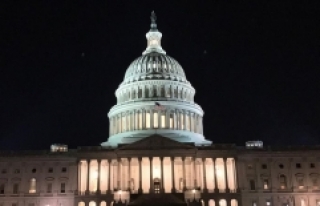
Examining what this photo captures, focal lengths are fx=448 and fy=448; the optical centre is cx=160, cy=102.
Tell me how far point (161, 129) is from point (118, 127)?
33.6 feet

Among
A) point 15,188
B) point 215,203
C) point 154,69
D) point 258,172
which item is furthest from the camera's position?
point 154,69

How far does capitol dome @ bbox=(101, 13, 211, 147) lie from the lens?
3573 inches

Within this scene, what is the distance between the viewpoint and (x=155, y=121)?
9200cm

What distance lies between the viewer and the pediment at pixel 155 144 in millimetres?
77394

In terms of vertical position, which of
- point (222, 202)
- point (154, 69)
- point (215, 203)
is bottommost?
point (215, 203)

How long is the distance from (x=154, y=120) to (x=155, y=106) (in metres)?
3.15

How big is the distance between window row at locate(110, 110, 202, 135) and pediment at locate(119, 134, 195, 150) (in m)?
12.9

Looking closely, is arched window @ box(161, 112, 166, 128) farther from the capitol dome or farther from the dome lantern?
the dome lantern

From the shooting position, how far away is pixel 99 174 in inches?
3078

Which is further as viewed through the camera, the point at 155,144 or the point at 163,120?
the point at 163,120

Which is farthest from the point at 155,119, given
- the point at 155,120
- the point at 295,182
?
the point at 295,182

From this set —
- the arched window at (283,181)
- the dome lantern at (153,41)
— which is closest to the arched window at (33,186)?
the dome lantern at (153,41)

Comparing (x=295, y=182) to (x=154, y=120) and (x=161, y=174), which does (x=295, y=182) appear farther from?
(x=154, y=120)

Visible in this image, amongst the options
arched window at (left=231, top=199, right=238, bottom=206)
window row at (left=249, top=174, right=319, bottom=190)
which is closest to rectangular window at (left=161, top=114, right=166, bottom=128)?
window row at (left=249, top=174, right=319, bottom=190)
